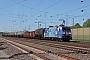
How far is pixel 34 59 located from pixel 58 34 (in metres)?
29.8

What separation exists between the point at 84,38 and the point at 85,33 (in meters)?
1.47

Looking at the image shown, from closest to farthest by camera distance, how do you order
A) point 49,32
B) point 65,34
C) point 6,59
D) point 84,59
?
point 84,59 → point 6,59 → point 65,34 → point 49,32

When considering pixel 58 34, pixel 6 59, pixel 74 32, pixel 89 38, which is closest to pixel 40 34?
pixel 74 32

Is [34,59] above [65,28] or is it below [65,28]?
below

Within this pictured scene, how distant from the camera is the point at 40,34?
6356cm

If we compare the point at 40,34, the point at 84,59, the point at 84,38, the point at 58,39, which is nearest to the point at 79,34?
the point at 84,38

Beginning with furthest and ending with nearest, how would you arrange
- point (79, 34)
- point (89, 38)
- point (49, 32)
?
1. point (79, 34)
2. point (89, 38)
3. point (49, 32)

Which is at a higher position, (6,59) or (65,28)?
(65,28)

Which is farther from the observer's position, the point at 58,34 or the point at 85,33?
the point at 85,33

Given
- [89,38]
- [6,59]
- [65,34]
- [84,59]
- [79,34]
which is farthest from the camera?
[79,34]

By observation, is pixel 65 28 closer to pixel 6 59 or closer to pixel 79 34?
pixel 79 34

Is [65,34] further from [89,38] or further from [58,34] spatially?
[89,38]

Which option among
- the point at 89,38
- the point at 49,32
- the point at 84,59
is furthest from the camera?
the point at 89,38

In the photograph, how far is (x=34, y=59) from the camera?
49.3ft
